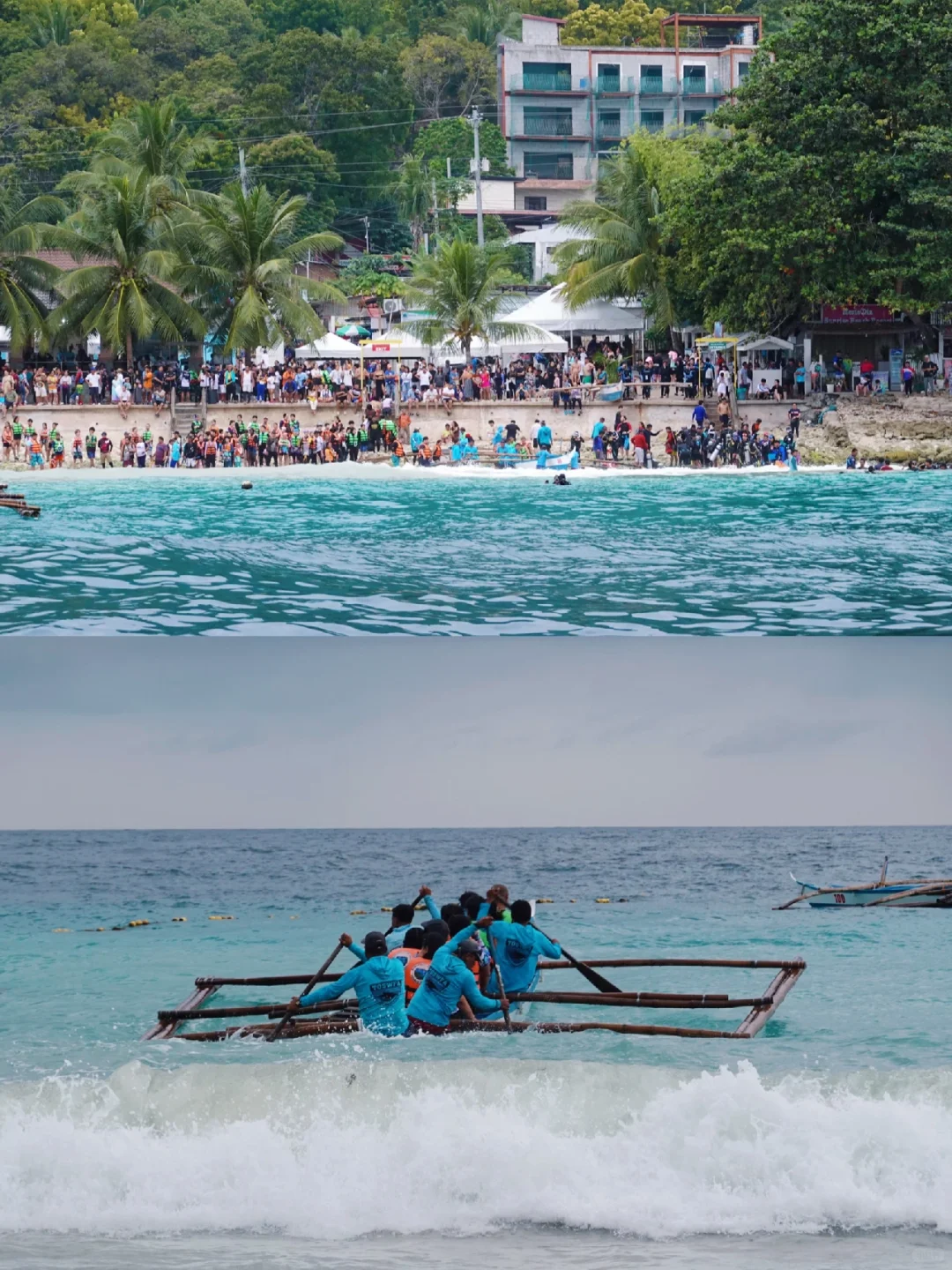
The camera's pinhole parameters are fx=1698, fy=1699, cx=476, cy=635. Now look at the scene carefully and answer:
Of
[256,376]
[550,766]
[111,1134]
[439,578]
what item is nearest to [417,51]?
[439,578]

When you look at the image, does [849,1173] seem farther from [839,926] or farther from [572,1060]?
[839,926]

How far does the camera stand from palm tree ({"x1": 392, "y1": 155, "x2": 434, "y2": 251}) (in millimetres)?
10527

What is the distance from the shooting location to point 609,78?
8.60 m

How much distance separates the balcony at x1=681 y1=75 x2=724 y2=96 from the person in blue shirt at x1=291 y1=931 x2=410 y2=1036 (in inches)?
213

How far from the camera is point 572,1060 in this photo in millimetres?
5289

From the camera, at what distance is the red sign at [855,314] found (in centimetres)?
2133

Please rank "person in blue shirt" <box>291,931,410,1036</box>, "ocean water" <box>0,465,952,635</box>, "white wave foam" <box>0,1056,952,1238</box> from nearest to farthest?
1. "white wave foam" <box>0,1056,952,1238</box>
2. "person in blue shirt" <box>291,931,410,1036</box>
3. "ocean water" <box>0,465,952,635</box>

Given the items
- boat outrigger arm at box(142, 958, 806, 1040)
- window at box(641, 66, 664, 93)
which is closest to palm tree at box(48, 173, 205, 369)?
window at box(641, 66, 664, 93)

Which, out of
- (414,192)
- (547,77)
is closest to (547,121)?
(547,77)

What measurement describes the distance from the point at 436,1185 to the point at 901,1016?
9.27 ft

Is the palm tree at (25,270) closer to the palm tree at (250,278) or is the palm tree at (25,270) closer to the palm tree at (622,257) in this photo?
the palm tree at (250,278)

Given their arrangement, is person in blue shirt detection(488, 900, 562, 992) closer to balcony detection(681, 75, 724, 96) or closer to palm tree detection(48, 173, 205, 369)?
balcony detection(681, 75, 724, 96)

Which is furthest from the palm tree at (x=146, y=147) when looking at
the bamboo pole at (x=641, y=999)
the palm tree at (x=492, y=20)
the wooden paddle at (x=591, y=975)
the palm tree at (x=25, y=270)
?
the bamboo pole at (x=641, y=999)

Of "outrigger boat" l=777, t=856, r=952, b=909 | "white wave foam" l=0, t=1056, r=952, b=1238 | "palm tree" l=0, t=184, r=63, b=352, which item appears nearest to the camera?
"white wave foam" l=0, t=1056, r=952, b=1238
